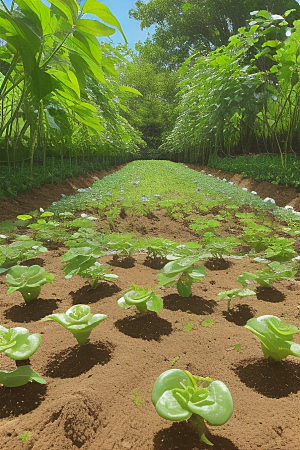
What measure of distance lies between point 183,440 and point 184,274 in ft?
2.55

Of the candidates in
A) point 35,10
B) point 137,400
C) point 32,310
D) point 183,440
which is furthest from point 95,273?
point 35,10

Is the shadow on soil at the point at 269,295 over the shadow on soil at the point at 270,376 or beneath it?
beneath

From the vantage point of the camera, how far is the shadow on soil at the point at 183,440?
0.65 meters

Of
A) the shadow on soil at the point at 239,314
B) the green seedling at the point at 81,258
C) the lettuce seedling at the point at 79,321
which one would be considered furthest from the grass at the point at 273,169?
the lettuce seedling at the point at 79,321

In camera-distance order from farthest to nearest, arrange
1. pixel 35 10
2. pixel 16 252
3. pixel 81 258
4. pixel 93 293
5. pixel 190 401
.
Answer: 1. pixel 16 252
2. pixel 93 293
3. pixel 81 258
4. pixel 35 10
5. pixel 190 401

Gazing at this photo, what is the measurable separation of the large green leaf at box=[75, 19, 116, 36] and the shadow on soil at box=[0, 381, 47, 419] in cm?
120

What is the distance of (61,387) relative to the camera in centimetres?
84

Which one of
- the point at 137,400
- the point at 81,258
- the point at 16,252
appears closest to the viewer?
the point at 137,400

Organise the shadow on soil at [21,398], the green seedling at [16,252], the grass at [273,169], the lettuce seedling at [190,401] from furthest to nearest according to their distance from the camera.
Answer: the grass at [273,169], the green seedling at [16,252], the shadow on soil at [21,398], the lettuce seedling at [190,401]

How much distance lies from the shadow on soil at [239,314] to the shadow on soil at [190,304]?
0.08 metres

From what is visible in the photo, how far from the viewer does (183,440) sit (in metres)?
0.67

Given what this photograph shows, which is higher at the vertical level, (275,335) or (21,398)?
(275,335)

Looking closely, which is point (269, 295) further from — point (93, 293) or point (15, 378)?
point (15, 378)

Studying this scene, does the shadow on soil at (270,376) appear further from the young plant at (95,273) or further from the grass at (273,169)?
the grass at (273,169)
